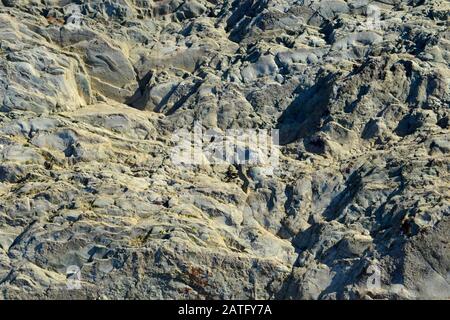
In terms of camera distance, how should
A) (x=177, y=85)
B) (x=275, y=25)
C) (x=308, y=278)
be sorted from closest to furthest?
(x=308, y=278), (x=177, y=85), (x=275, y=25)

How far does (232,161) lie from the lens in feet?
80.0

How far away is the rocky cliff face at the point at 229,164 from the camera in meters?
20.4

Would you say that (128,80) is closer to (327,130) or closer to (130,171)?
(130,171)

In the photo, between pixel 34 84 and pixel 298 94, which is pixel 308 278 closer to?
pixel 298 94

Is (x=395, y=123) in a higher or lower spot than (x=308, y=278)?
higher

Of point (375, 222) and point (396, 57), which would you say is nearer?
point (375, 222)

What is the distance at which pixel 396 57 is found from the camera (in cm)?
2592

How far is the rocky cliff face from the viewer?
67.0 ft

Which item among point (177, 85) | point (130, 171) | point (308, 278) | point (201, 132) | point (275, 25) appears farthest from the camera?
point (275, 25)

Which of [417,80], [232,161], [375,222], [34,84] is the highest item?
[417,80]

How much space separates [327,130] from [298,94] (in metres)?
2.70

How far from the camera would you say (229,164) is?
24281 mm

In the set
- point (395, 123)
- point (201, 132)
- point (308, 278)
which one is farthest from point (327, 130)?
point (308, 278)

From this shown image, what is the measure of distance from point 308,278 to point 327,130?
Answer: 5.84m
